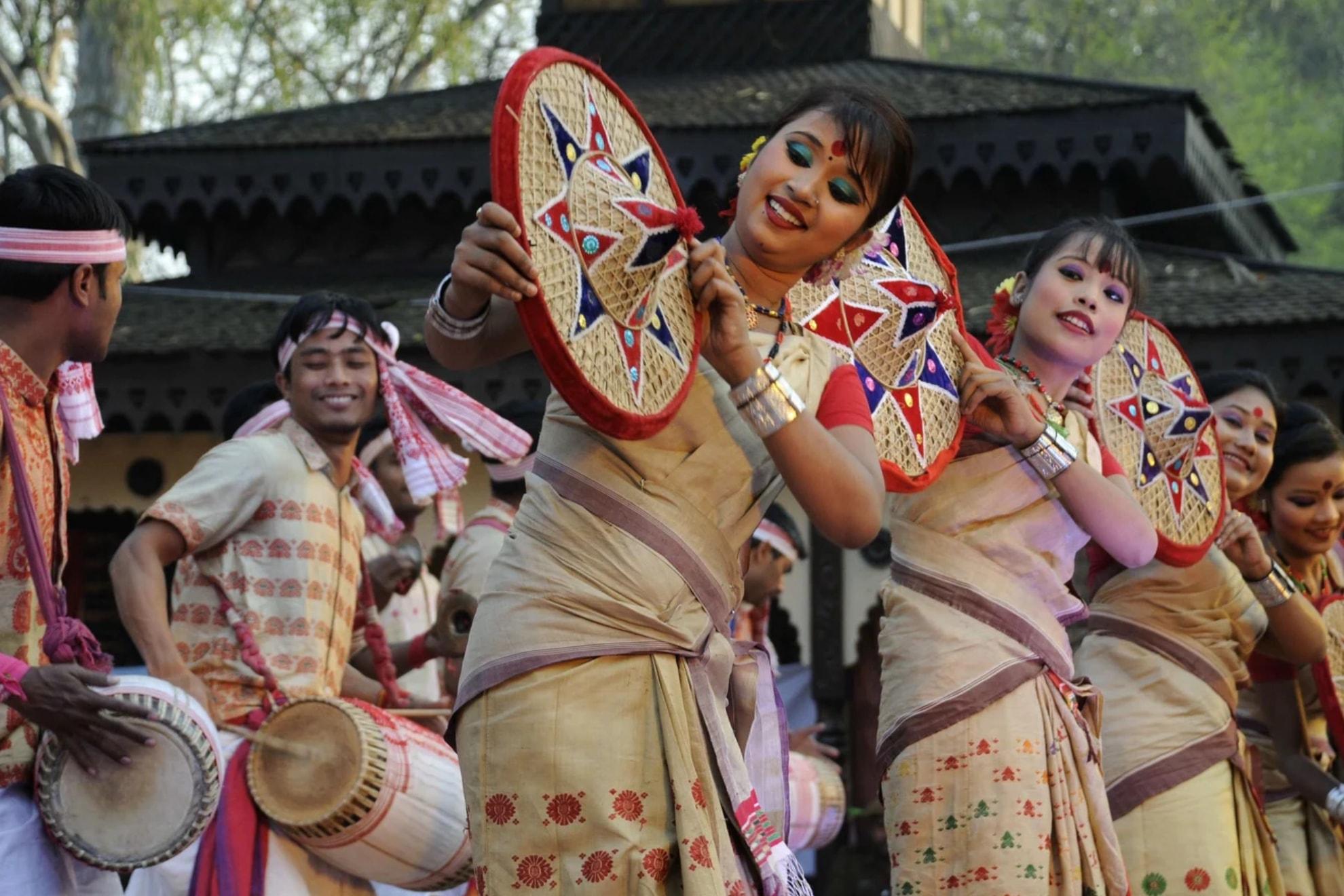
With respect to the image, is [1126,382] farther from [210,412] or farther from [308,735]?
[210,412]

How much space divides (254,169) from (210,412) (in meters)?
2.23

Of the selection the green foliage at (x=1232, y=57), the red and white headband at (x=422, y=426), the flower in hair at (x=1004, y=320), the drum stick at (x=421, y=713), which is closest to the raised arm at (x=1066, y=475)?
the flower in hair at (x=1004, y=320)

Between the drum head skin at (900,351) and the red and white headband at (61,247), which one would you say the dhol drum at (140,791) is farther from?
the drum head skin at (900,351)

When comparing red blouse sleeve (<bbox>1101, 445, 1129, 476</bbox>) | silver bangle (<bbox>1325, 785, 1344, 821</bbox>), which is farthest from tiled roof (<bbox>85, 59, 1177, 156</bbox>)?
red blouse sleeve (<bbox>1101, 445, 1129, 476</bbox>)

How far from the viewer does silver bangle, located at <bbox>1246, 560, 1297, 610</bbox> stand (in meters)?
6.52

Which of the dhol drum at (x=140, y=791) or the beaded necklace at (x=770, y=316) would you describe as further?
the dhol drum at (x=140, y=791)

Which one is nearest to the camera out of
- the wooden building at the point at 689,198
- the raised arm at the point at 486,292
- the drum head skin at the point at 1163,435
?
the raised arm at the point at 486,292

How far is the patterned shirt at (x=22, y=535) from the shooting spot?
449 centimetres

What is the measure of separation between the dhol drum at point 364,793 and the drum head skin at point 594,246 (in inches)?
85.4

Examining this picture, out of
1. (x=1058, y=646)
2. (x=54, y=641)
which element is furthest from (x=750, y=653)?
(x=54, y=641)

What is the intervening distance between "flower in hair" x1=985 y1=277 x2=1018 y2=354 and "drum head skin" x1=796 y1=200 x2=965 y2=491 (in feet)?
1.48

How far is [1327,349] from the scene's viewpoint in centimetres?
1216

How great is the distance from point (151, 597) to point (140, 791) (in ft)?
3.74

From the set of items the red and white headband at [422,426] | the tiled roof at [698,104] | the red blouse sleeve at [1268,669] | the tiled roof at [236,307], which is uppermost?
the tiled roof at [698,104]
